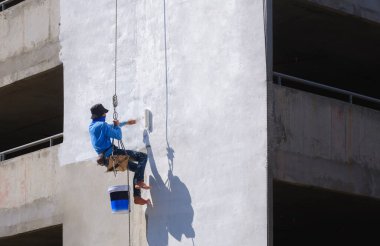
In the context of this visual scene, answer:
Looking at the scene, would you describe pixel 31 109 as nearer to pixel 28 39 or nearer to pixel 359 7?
pixel 28 39

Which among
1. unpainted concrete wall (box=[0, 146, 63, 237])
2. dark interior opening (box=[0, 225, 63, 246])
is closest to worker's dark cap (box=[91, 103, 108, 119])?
unpainted concrete wall (box=[0, 146, 63, 237])

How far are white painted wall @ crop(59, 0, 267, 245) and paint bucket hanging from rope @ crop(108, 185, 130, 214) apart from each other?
396mm

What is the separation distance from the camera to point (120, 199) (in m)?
20.0

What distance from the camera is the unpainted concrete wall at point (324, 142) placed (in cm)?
1872

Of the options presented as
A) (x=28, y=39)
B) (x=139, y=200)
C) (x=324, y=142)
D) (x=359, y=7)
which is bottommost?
(x=139, y=200)

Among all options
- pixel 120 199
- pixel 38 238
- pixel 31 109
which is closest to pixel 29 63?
pixel 31 109

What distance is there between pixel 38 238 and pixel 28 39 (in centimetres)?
361

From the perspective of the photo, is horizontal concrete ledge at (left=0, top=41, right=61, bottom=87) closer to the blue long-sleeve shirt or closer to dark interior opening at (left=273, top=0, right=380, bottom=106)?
the blue long-sleeve shirt

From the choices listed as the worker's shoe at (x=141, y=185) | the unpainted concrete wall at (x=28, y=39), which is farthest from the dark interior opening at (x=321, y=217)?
the unpainted concrete wall at (x=28, y=39)

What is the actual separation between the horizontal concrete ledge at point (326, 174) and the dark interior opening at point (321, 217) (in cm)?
16

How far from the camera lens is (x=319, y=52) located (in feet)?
75.0

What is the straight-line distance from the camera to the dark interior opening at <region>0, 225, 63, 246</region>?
22125 mm

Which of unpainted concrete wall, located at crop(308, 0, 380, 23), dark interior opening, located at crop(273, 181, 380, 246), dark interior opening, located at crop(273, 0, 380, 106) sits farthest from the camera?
dark interior opening, located at crop(273, 0, 380, 106)

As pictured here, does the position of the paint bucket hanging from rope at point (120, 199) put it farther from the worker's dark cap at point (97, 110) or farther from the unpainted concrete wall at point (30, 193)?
the unpainted concrete wall at point (30, 193)
